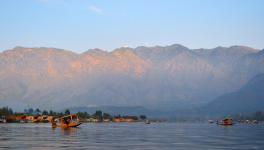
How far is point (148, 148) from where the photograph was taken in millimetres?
89750

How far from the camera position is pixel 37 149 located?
8725 centimetres

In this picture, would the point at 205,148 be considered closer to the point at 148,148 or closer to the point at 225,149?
the point at 225,149

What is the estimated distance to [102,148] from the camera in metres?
89.2

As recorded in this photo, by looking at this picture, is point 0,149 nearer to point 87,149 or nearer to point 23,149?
point 23,149

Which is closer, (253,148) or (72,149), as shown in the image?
(72,149)

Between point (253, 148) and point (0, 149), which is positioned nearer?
point (0, 149)

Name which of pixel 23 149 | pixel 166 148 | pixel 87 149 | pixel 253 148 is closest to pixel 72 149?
pixel 87 149

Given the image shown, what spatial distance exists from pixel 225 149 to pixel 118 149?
58.5 feet

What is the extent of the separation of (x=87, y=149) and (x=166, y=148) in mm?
13621

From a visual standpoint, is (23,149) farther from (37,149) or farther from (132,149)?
(132,149)

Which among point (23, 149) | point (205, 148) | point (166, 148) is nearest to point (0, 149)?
point (23, 149)

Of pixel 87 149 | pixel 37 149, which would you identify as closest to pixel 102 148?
pixel 87 149

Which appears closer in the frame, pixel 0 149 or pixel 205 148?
pixel 0 149

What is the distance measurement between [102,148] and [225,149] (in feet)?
66.8
